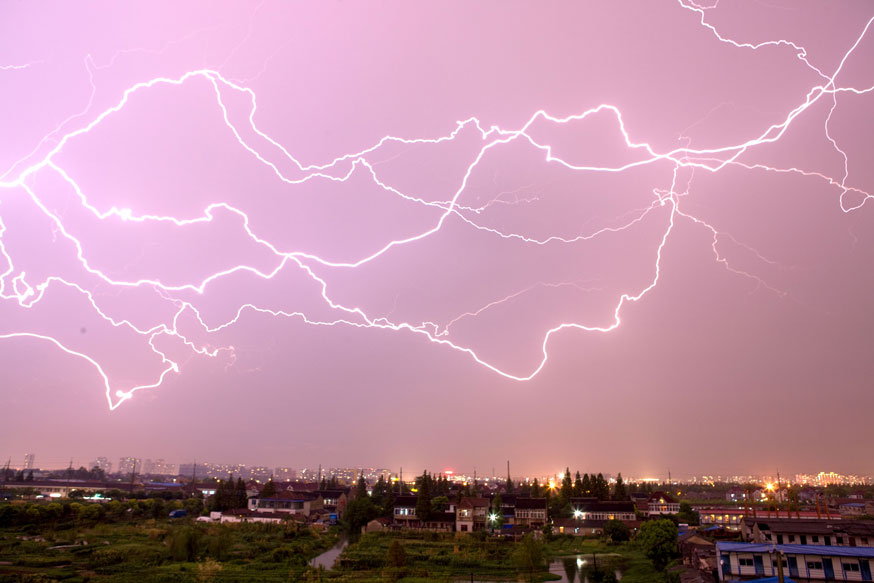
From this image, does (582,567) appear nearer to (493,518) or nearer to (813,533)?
(813,533)

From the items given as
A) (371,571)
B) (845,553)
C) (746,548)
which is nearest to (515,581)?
(371,571)

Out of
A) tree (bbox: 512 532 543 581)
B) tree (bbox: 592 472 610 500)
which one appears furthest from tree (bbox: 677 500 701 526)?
tree (bbox: 512 532 543 581)

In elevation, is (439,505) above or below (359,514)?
above

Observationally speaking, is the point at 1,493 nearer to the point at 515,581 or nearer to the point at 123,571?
the point at 123,571

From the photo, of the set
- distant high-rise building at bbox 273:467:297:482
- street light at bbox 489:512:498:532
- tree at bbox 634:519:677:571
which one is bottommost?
distant high-rise building at bbox 273:467:297:482

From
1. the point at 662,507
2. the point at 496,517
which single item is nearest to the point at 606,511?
the point at 496,517

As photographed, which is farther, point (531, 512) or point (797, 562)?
point (531, 512)

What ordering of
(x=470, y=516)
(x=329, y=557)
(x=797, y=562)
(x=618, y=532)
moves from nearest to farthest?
(x=797, y=562), (x=329, y=557), (x=618, y=532), (x=470, y=516)

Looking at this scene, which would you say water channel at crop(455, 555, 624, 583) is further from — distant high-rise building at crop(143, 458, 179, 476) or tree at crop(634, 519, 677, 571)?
distant high-rise building at crop(143, 458, 179, 476)
